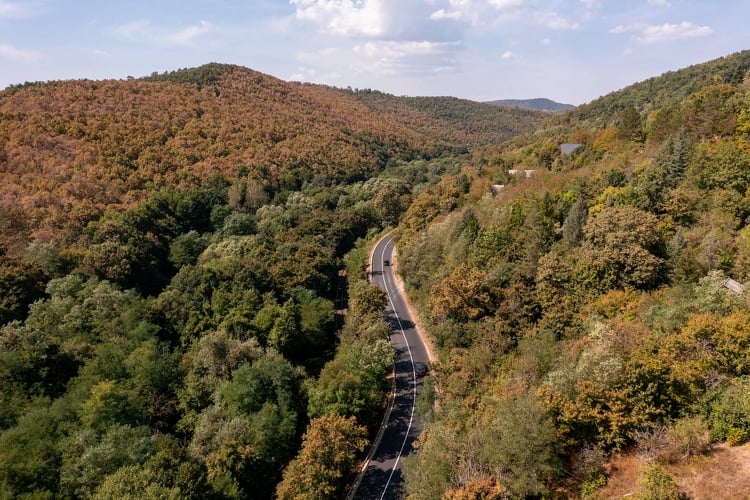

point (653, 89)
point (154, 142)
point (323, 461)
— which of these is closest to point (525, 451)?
point (323, 461)

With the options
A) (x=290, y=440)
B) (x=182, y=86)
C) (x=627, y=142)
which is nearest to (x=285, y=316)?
(x=290, y=440)

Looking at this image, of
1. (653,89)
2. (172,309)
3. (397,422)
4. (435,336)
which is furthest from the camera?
(653,89)

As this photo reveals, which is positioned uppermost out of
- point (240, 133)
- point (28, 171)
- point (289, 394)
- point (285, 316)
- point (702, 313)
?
point (240, 133)

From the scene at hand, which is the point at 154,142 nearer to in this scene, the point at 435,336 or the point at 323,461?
the point at 435,336

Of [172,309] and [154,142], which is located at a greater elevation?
[154,142]

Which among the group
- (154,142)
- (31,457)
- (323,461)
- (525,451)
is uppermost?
(154,142)

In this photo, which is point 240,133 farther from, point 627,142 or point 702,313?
point 702,313
